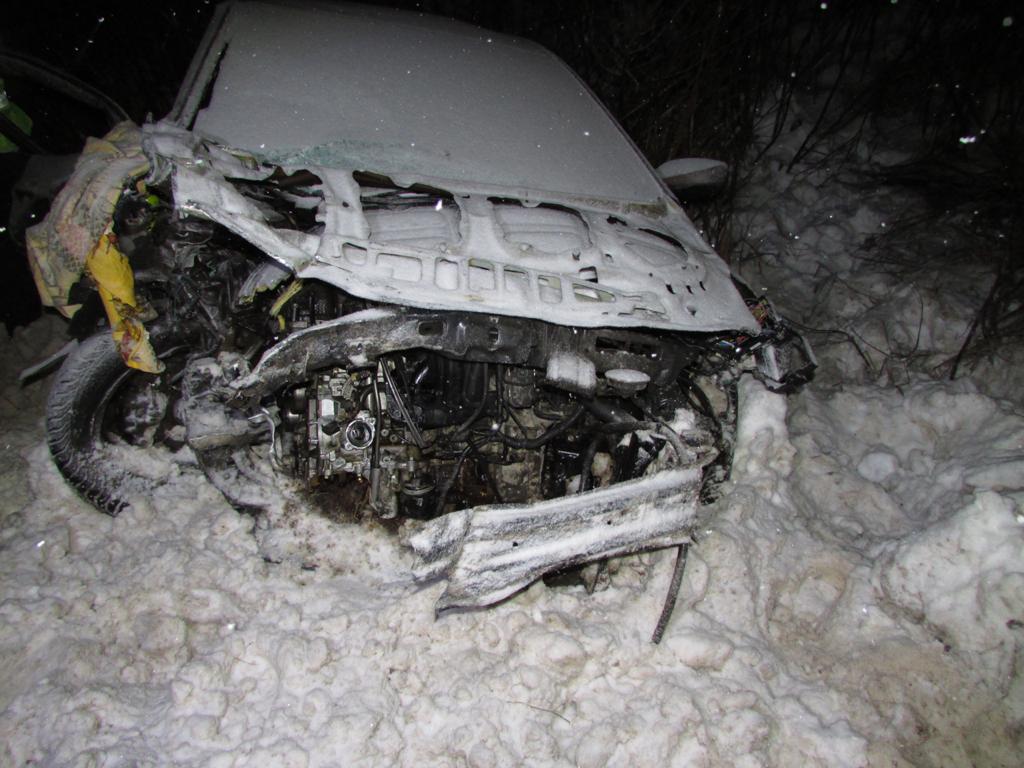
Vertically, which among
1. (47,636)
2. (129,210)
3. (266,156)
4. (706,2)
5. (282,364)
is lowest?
(47,636)

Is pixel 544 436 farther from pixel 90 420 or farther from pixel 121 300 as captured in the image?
pixel 90 420

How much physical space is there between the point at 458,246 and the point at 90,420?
1876mm

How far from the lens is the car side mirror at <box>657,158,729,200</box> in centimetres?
290

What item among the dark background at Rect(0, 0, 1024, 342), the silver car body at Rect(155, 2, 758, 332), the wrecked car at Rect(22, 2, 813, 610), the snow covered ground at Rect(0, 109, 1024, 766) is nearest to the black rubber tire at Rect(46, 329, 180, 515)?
the wrecked car at Rect(22, 2, 813, 610)

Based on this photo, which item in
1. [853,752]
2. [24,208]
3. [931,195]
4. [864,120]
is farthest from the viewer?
[864,120]

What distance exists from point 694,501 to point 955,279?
351 centimetres

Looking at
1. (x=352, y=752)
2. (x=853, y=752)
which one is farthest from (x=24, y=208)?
(x=853, y=752)

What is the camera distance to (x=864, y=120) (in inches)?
212

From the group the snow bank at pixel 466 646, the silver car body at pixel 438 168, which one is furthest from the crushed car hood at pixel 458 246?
the snow bank at pixel 466 646

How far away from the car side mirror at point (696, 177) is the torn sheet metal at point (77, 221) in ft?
7.78

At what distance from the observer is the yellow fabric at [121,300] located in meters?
2.19

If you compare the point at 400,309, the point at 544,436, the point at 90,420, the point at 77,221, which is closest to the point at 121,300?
the point at 77,221

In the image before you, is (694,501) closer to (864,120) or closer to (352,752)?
(352,752)

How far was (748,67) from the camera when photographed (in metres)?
5.56
